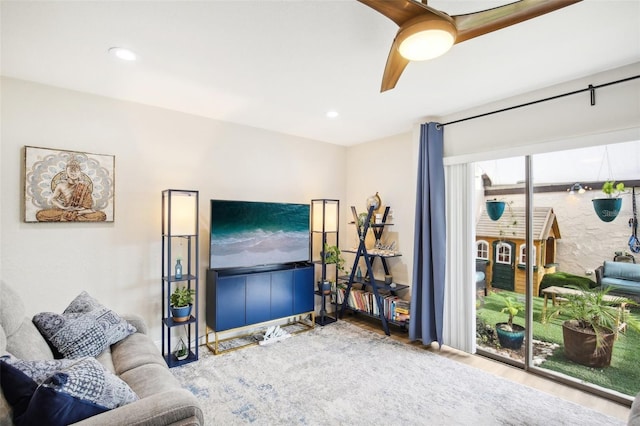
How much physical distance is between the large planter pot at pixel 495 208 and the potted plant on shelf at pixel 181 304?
3065 mm

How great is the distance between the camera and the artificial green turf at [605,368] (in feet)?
7.93

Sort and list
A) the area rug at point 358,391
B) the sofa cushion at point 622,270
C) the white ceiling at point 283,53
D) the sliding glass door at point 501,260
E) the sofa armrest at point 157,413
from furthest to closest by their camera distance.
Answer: the sliding glass door at point 501,260 < the sofa cushion at point 622,270 < the area rug at point 358,391 < the white ceiling at point 283,53 < the sofa armrest at point 157,413

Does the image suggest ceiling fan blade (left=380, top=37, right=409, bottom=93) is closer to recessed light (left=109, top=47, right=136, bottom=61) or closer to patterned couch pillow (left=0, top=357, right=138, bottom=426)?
recessed light (left=109, top=47, right=136, bottom=61)

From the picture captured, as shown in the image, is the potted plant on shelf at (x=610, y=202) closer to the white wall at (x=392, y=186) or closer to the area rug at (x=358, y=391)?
the area rug at (x=358, y=391)

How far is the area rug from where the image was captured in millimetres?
2166

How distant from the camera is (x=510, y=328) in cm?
307

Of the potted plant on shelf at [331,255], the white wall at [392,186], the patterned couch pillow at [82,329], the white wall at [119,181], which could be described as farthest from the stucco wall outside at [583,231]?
the patterned couch pillow at [82,329]

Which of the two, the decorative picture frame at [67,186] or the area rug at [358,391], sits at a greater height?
the decorative picture frame at [67,186]

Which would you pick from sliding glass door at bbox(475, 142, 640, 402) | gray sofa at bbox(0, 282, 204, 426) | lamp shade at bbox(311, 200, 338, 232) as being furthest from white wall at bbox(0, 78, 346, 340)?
sliding glass door at bbox(475, 142, 640, 402)

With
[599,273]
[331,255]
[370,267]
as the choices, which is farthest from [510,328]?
[331,255]

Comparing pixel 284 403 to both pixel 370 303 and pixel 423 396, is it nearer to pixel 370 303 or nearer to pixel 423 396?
pixel 423 396

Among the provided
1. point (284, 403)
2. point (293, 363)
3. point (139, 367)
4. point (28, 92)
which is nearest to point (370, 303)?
point (293, 363)

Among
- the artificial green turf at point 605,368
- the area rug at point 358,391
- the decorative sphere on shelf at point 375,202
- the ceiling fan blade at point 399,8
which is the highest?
the ceiling fan blade at point 399,8

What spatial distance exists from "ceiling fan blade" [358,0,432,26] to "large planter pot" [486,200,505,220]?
7.82 feet
